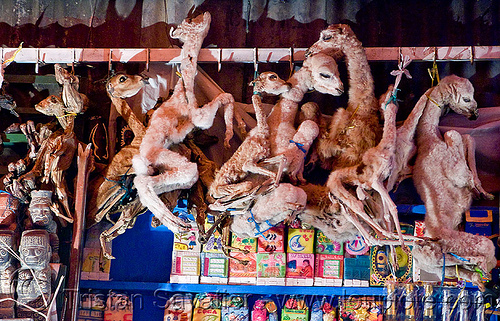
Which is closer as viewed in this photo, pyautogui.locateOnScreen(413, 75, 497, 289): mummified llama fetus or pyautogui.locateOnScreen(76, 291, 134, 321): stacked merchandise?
pyautogui.locateOnScreen(413, 75, 497, 289): mummified llama fetus

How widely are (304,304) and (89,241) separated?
112cm

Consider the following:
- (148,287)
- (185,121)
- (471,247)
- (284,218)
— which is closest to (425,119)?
(471,247)

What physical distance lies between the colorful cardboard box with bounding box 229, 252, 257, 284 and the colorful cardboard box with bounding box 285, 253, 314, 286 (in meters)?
0.17

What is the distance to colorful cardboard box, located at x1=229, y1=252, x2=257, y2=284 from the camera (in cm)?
261

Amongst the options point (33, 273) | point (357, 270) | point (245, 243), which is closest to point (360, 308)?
point (357, 270)

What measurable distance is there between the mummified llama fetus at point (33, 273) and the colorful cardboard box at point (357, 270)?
140 cm

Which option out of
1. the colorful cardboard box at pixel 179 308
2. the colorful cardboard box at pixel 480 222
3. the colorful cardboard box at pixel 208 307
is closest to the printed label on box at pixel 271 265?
the colorful cardboard box at pixel 208 307

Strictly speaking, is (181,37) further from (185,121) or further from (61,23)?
(61,23)

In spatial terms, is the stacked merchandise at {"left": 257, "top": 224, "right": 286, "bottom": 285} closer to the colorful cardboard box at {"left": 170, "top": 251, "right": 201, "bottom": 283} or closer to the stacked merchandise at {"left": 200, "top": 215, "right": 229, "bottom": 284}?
the stacked merchandise at {"left": 200, "top": 215, "right": 229, "bottom": 284}

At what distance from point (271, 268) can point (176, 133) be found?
852mm

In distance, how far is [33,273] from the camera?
2291 millimetres

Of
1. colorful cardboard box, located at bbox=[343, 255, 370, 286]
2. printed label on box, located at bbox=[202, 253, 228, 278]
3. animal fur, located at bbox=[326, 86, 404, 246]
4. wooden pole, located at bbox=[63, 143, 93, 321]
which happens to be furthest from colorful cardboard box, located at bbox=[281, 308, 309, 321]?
wooden pole, located at bbox=[63, 143, 93, 321]

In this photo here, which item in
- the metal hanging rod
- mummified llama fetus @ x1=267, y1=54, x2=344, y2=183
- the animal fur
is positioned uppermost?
the metal hanging rod

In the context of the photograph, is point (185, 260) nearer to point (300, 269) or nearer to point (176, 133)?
point (300, 269)
